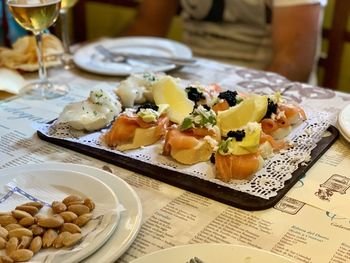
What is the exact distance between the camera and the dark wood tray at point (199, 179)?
755mm

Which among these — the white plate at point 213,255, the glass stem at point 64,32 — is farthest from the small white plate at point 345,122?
the glass stem at point 64,32

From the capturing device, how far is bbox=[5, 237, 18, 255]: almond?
24.5 inches

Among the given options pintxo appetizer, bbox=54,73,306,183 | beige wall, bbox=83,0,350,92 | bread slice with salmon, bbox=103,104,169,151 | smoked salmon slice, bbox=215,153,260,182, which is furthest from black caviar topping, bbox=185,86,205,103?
beige wall, bbox=83,0,350,92

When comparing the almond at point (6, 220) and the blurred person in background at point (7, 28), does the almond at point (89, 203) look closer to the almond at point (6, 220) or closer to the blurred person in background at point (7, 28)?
the almond at point (6, 220)

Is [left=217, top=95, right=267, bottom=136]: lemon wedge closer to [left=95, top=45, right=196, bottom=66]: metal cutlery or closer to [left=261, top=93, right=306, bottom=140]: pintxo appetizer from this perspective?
[left=261, top=93, right=306, bottom=140]: pintxo appetizer

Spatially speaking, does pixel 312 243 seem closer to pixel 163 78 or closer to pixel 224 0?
pixel 163 78

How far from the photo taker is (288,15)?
1.63 meters

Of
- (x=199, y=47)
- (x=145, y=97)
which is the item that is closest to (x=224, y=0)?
(x=199, y=47)

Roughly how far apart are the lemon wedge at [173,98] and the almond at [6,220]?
0.36m

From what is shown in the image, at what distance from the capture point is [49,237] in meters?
0.64

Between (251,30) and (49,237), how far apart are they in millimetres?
1307

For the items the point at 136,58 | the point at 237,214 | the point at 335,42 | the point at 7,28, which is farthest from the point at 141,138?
the point at 335,42

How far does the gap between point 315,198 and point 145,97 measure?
1.40 feet

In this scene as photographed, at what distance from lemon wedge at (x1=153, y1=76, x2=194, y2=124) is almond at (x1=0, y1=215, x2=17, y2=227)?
362 millimetres
